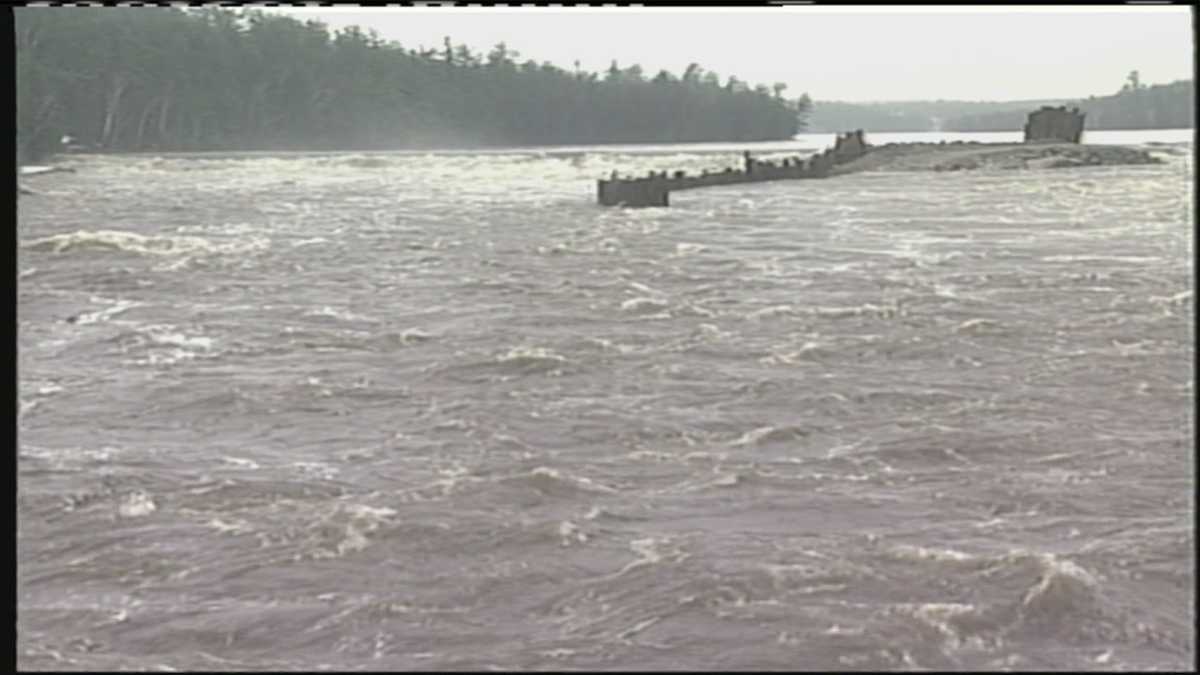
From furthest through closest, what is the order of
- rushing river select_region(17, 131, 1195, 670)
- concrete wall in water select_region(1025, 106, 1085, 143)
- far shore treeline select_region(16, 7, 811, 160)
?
concrete wall in water select_region(1025, 106, 1085, 143)
far shore treeline select_region(16, 7, 811, 160)
rushing river select_region(17, 131, 1195, 670)

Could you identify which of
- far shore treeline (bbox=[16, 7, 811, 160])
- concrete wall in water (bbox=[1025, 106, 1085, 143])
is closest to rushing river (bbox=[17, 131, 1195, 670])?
far shore treeline (bbox=[16, 7, 811, 160])

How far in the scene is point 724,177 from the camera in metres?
42.1

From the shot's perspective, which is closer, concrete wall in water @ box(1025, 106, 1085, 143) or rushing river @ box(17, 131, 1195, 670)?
rushing river @ box(17, 131, 1195, 670)

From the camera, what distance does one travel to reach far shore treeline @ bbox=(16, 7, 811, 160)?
26328 millimetres

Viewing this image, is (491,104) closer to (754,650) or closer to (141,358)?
(141,358)

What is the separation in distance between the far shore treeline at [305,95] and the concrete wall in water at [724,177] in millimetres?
9849

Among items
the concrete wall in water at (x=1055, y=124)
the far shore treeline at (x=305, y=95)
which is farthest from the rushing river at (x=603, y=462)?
the concrete wall in water at (x=1055, y=124)

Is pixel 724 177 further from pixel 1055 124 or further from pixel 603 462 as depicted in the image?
pixel 603 462

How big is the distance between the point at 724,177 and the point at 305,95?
14930mm

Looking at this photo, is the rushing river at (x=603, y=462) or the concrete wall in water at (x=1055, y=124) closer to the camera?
the rushing river at (x=603, y=462)

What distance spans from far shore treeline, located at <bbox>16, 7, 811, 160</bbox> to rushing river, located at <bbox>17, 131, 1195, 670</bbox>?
150 inches

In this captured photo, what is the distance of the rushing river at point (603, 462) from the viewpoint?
5621mm

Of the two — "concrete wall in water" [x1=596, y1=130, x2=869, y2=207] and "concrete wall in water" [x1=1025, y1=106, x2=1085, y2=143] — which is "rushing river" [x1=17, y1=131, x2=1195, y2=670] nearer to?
"concrete wall in water" [x1=596, y1=130, x2=869, y2=207]

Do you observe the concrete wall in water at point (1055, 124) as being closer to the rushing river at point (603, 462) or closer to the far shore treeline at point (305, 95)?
the far shore treeline at point (305, 95)
